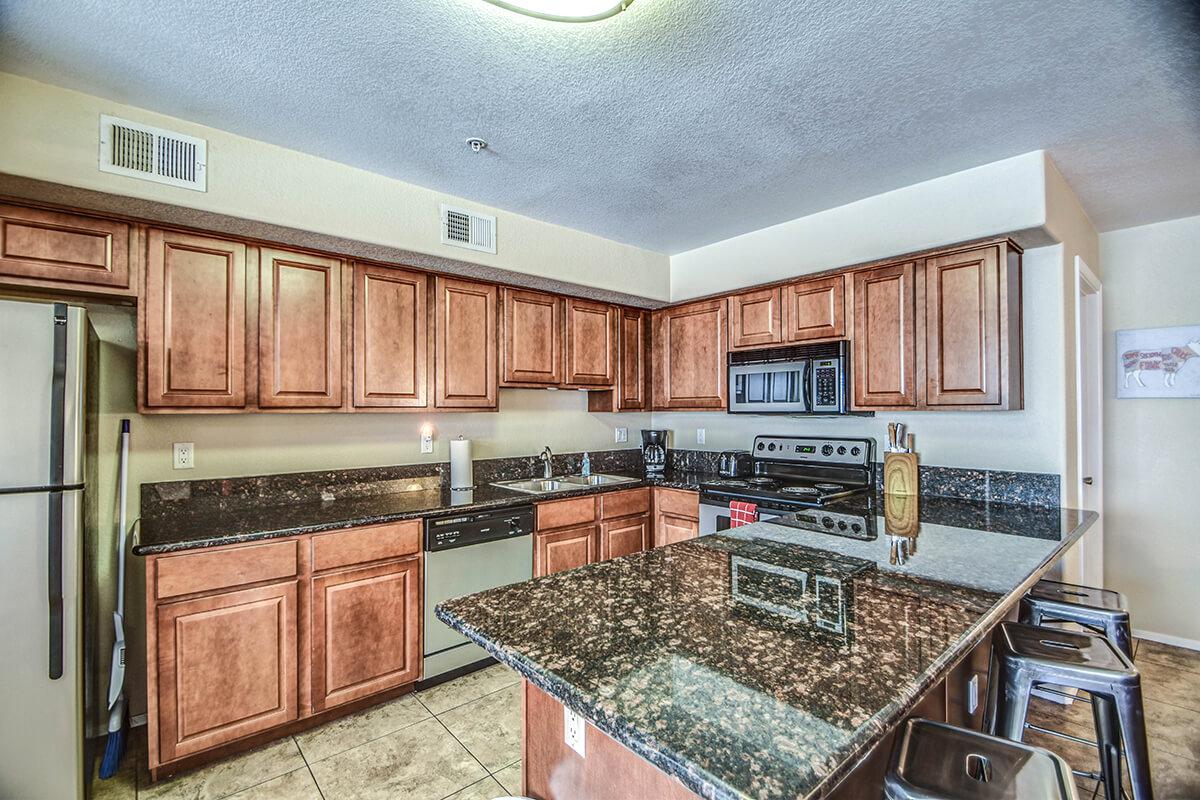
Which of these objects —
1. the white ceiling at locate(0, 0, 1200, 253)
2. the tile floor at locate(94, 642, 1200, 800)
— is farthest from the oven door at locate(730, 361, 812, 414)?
the tile floor at locate(94, 642, 1200, 800)

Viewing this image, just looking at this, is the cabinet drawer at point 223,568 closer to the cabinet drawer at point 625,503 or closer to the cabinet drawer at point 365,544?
the cabinet drawer at point 365,544

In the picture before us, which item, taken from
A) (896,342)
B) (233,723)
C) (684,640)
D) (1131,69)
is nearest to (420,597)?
(233,723)

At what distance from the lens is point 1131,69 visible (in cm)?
178

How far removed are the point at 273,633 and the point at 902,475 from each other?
10.2 ft

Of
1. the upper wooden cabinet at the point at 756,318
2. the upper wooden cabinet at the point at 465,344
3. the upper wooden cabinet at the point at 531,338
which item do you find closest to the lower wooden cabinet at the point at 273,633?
the upper wooden cabinet at the point at 465,344

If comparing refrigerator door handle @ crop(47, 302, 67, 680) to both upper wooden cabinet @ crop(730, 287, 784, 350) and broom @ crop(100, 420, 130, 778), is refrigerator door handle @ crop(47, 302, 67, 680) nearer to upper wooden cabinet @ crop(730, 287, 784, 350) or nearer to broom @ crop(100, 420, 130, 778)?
broom @ crop(100, 420, 130, 778)

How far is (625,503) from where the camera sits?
356cm

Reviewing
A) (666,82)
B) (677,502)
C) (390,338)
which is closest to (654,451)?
(677,502)

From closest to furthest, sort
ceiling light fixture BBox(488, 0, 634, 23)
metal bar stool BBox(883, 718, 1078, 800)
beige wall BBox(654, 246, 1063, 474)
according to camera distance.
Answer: metal bar stool BBox(883, 718, 1078, 800)
ceiling light fixture BBox(488, 0, 634, 23)
beige wall BBox(654, 246, 1063, 474)

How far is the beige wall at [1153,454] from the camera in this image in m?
3.19

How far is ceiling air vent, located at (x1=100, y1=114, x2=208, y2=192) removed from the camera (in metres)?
1.99

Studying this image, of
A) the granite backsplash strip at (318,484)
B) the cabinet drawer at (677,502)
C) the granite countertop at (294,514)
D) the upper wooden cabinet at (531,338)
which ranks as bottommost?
the cabinet drawer at (677,502)

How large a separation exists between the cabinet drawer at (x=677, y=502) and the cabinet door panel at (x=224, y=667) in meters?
2.16

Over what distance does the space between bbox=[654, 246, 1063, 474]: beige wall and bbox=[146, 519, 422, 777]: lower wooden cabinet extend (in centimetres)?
273
